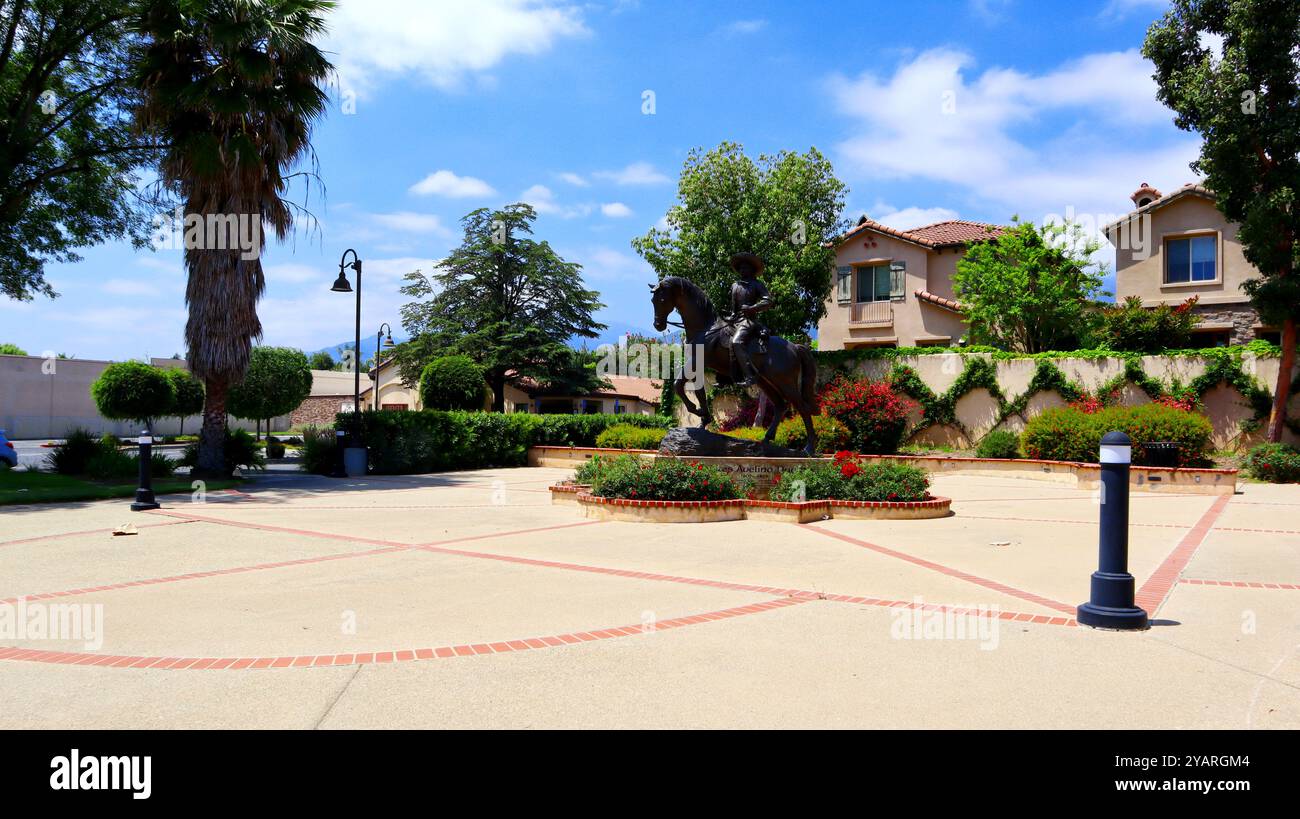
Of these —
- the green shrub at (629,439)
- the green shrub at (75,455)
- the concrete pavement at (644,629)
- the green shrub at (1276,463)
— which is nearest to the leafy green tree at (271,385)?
the green shrub at (75,455)

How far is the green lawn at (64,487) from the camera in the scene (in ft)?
51.9

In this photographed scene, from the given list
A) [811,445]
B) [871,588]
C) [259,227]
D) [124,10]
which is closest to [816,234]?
[811,445]

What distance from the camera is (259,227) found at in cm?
2117

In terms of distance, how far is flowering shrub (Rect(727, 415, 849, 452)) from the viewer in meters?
25.1

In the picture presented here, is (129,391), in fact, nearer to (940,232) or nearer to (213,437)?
(213,437)

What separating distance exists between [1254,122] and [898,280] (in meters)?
16.1

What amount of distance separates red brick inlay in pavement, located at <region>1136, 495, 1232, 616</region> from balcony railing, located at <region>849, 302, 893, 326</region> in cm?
2376

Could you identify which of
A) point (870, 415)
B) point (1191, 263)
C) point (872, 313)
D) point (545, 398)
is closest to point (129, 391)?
point (545, 398)

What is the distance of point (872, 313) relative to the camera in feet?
→ 121

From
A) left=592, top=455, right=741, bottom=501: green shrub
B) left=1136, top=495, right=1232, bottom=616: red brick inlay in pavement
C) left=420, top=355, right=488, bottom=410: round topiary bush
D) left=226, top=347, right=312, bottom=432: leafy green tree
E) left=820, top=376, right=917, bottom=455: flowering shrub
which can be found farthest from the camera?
left=226, top=347, right=312, bottom=432: leafy green tree

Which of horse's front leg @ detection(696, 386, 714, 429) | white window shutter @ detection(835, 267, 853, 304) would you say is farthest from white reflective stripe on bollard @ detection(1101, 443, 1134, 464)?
white window shutter @ detection(835, 267, 853, 304)

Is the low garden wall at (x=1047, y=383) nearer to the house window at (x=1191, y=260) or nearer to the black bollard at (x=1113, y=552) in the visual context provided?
the house window at (x=1191, y=260)

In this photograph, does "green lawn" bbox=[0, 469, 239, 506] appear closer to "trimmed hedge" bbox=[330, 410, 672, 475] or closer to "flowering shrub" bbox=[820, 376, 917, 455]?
"trimmed hedge" bbox=[330, 410, 672, 475]

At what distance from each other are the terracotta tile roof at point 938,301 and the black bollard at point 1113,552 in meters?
29.0
